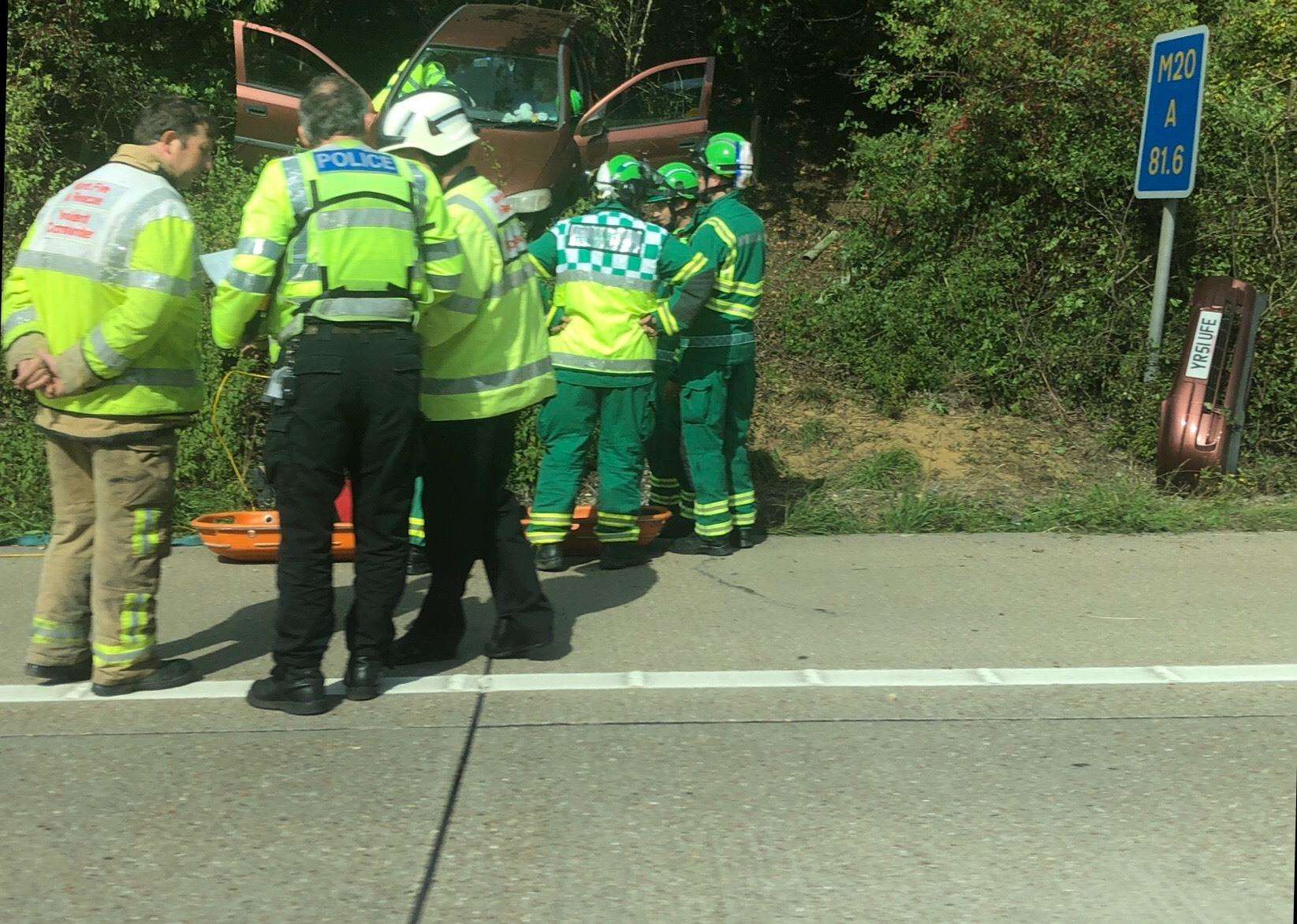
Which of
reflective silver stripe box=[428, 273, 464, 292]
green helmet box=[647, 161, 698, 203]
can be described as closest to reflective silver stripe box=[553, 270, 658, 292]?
green helmet box=[647, 161, 698, 203]

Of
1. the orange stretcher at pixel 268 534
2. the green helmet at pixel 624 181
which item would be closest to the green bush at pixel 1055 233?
the orange stretcher at pixel 268 534

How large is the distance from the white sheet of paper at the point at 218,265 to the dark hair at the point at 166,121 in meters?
0.47

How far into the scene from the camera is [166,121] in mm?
4699

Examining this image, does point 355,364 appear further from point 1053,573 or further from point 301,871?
point 1053,573

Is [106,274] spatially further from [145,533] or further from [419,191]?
[419,191]

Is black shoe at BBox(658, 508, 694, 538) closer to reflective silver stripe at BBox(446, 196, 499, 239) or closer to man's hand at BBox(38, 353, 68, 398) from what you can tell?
reflective silver stripe at BBox(446, 196, 499, 239)

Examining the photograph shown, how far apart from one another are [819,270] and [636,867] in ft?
29.5

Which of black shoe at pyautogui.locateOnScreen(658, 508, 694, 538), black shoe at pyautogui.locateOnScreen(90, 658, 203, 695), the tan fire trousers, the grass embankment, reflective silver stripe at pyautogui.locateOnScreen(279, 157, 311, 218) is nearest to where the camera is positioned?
reflective silver stripe at pyautogui.locateOnScreen(279, 157, 311, 218)

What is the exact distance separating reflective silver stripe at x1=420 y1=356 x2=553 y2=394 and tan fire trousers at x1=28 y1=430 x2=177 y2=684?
88cm

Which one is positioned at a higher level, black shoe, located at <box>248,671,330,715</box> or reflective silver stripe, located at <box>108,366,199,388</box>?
reflective silver stripe, located at <box>108,366,199,388</box>

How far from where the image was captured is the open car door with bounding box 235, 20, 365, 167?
1160 centimetres

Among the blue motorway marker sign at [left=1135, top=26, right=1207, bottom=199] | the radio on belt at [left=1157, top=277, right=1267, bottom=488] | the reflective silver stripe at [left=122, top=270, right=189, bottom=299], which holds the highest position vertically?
the blue motorway marker sign at [left=1135, top=26, right=1207, bottom=199]

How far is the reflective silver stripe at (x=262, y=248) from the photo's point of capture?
4395 mm

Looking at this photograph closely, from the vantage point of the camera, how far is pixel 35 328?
4.69 meters
